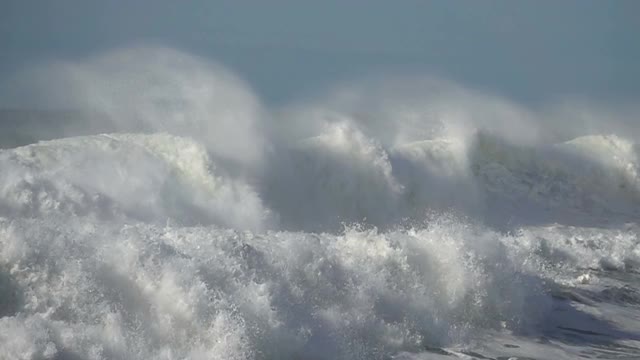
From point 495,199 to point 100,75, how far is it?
9.49 m

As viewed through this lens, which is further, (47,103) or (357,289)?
(47,103)

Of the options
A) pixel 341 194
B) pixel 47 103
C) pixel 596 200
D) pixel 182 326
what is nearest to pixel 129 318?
pixel 182 326

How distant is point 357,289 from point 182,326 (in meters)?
2.18

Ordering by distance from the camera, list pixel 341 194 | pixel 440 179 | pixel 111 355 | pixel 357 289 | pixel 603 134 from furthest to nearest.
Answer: pixel 603 134
pixel 440 179
pixel 341 194
pixel 357 289
pixel 111 355

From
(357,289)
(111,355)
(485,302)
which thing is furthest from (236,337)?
(485,302)

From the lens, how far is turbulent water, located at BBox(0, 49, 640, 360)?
24.8ft

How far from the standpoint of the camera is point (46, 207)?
36.3 ft

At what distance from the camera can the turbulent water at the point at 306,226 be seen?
298 inches

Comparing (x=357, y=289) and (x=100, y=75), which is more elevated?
(x=100, y=75)

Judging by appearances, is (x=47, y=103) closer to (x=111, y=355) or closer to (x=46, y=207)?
(x=46, y=207)

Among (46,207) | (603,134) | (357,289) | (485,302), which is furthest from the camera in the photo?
(603,134)

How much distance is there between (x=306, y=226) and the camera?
1524 cm

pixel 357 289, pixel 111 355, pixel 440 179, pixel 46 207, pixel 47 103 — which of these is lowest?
pixel 111 355

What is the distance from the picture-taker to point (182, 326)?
7512 millimetres
